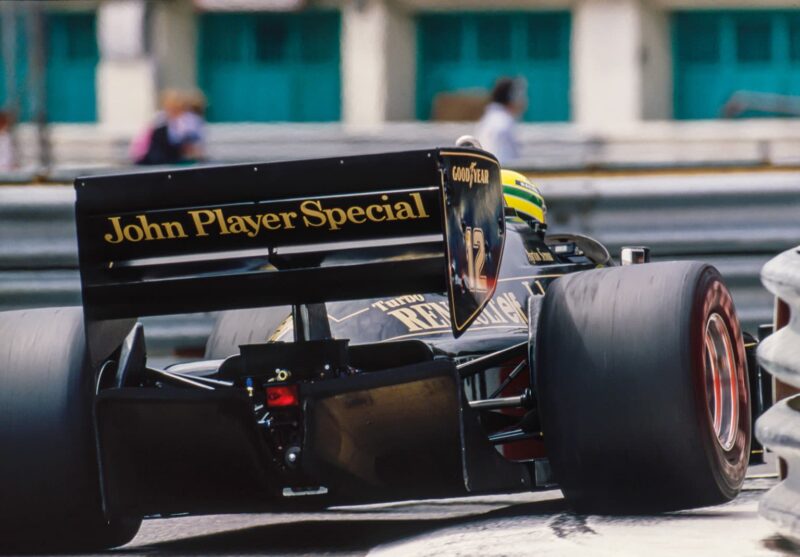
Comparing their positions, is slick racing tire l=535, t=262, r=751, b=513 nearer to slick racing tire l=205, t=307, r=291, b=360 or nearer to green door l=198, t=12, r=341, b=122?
slick racing tire l=205, t=307, r=291, b=360

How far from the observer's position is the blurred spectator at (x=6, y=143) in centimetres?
1476

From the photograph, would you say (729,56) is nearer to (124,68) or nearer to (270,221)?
(124,68)

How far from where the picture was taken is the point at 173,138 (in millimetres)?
13281

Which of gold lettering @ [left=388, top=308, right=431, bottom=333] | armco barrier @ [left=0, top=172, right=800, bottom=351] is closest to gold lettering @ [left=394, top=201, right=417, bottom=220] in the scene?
gold lettering @ [left=388, top=308, right=431, bottom=333]

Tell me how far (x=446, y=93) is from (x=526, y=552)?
2333 cm

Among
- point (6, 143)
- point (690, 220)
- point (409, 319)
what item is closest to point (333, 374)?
point (409, 319)

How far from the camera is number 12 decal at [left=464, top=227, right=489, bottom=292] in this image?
5555 mm

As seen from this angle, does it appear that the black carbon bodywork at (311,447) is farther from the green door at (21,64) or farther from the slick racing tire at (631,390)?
the green door at (21,64)

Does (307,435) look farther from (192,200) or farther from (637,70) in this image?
(637,70)

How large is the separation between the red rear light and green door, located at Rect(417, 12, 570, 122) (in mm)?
22650

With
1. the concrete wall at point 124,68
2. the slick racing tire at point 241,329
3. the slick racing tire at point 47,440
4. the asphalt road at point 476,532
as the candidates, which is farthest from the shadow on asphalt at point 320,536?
the concrete wall at point 124,68

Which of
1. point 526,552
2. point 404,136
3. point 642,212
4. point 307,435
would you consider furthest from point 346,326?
point 404,136

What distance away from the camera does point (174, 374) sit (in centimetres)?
625

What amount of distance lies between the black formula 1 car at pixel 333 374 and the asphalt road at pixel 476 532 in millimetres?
117
